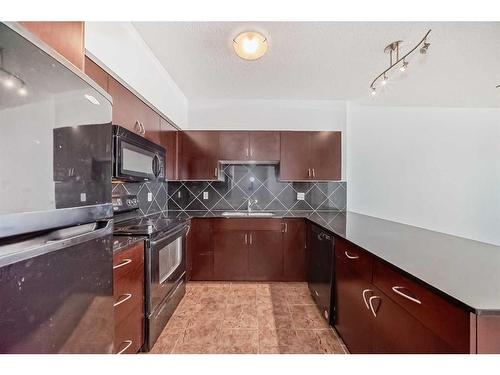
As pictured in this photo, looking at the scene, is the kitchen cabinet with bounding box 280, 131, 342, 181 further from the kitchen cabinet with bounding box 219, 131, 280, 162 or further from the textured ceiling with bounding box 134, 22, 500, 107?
the textured ceiling with bounding box 134, 22, 500, 107

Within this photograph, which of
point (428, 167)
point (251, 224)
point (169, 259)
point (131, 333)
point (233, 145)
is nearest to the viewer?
point (131, 333)

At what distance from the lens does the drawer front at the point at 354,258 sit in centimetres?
131

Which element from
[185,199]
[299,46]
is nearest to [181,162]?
[185,199]

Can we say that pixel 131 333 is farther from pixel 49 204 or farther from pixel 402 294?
pixel 402 294

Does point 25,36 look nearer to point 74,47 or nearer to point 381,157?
point 74,47

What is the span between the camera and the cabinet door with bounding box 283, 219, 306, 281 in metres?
2.86

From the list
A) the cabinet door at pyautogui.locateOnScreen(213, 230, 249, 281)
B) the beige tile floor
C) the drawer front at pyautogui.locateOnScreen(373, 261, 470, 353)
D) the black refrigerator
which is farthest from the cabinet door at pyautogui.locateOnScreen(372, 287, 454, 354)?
the cabinet door at pyautogui.locateOnScreen(213, 230, 249, 281)

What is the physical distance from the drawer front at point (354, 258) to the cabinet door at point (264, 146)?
1.54 m

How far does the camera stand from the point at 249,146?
305 centimetres

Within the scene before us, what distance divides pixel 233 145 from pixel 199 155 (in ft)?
1.53

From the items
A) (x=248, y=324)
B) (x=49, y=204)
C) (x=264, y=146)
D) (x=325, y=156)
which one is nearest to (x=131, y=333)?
(x=248, y=324)

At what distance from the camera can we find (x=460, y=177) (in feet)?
10.5

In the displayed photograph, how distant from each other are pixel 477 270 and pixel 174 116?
2.85 m
